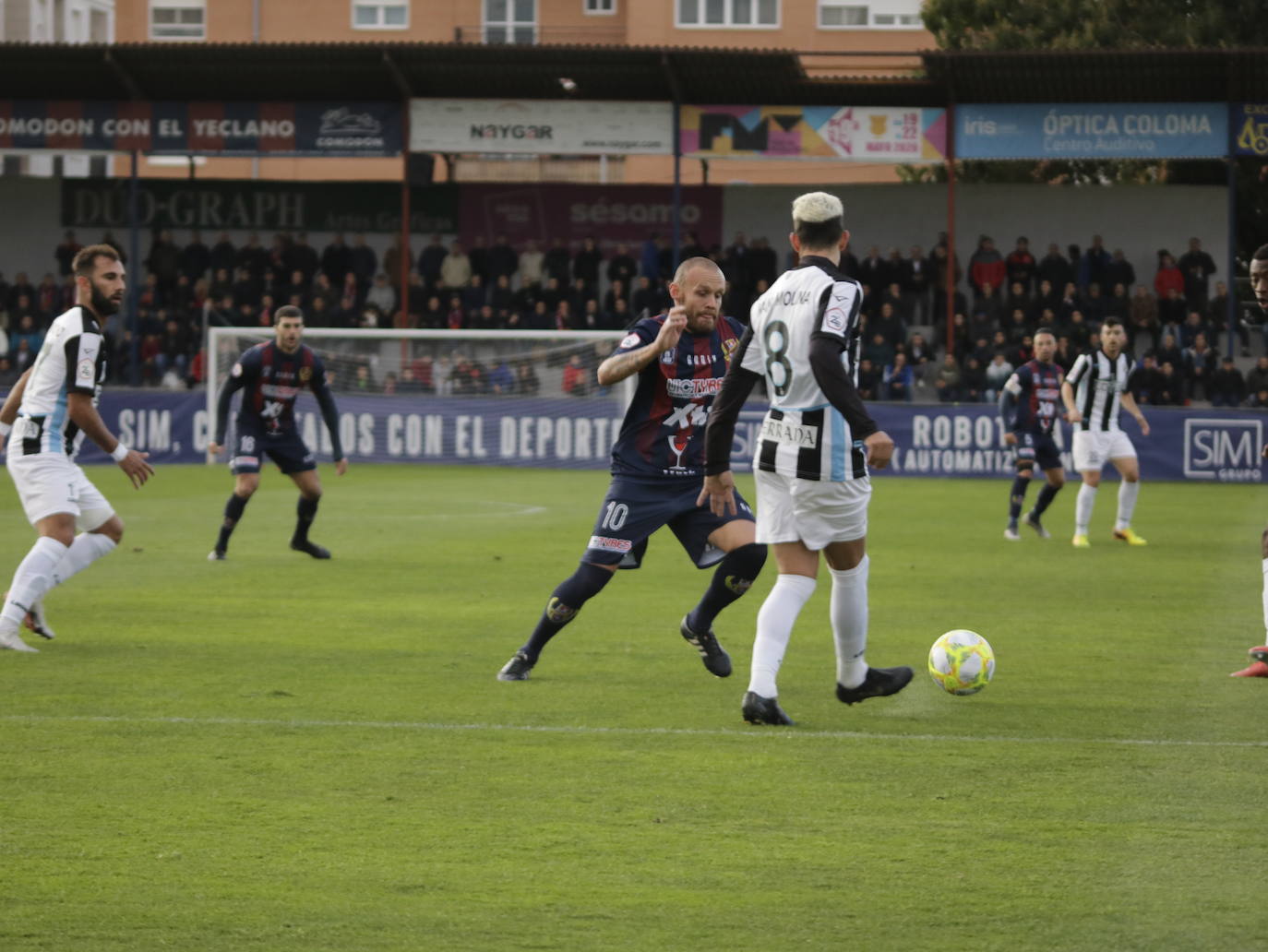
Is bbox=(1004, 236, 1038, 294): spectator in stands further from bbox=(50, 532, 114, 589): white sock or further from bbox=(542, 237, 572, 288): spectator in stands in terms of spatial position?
bbox=(50, 532, 114, 589): white sock

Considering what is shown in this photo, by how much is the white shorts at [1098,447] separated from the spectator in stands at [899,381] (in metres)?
12.0

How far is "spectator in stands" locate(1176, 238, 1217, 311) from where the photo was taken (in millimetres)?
33219

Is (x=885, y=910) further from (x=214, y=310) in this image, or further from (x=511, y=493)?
(x=214, y=310)

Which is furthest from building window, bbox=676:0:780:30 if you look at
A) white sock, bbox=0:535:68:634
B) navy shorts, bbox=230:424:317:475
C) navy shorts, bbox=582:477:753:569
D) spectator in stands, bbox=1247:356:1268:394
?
navy shorts, bbox=582:477:753:569

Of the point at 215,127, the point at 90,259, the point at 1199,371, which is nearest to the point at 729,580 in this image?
the point at 90,259

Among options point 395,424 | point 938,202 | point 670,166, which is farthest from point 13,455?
point 670,166

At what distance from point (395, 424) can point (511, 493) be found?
551 centimetres

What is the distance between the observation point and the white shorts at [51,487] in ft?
31.7

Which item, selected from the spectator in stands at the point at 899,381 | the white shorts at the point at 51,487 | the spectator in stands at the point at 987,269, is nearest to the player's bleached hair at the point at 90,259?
the white shorts at the point at 51,487

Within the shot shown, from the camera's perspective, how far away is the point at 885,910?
482 cm

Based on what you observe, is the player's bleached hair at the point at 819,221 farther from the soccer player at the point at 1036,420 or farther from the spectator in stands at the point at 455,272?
the spectator in stands at the point at 455,272

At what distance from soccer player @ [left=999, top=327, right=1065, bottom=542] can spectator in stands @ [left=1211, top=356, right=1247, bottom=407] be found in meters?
11.6

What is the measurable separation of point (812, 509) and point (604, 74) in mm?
26747

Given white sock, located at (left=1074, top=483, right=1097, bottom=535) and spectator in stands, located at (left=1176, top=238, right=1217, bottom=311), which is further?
spectator in stands, located at (left=1176, top=238, right=1217, bottom=311)
